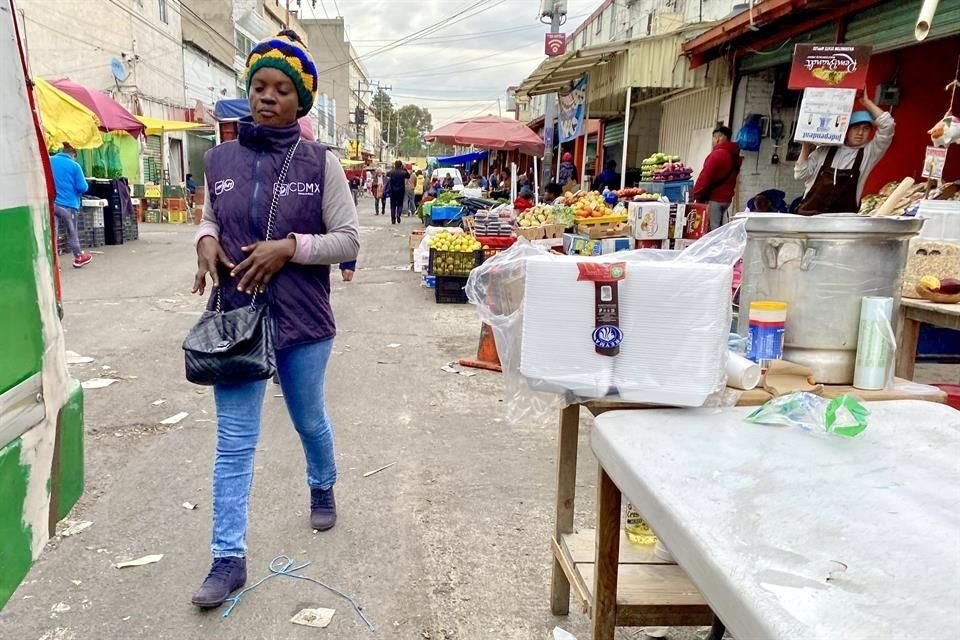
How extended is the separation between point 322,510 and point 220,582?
2.30ft

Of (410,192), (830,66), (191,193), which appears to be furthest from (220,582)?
(191,193)

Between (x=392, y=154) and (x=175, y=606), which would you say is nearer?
(x=175, y=606)

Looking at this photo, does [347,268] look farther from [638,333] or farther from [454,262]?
[454,262]

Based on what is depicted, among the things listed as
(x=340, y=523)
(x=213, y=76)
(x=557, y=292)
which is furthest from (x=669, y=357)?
(x=213, y=76)

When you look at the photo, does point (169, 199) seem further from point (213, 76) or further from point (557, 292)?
point (557, 292)

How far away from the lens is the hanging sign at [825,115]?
564cm

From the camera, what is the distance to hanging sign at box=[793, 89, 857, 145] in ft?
18.5

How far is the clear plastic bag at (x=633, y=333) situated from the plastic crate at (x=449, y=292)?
693cm

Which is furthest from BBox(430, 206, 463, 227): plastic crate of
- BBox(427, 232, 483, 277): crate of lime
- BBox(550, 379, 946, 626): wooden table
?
BBox(550, 379, 946, 626): wooden table

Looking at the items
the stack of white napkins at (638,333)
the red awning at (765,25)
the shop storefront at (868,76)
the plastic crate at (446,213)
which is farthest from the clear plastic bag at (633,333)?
the plastic crate at (446,213)

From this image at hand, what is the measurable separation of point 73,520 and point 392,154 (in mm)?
133486

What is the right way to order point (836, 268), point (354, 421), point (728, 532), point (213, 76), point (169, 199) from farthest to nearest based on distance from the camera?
point (213, 76), point (169, 199), point (354, 421), point (836, 268), point (728, 532)

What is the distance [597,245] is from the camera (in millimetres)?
7098

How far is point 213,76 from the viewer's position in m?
35.8
